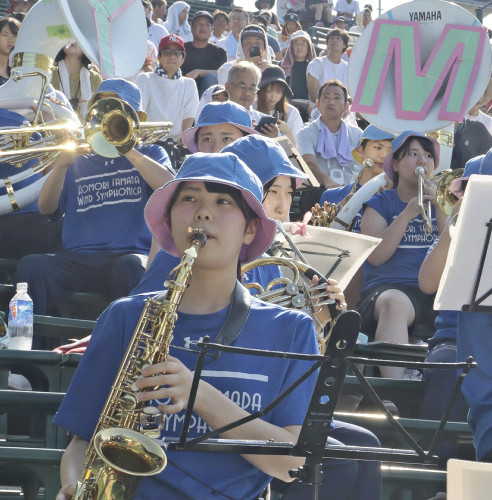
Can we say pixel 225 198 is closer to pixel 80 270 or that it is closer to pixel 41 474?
pixel 41 474

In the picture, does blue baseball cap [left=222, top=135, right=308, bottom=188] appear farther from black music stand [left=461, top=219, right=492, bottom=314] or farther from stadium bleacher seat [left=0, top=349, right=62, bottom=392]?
black music stand [left=461, top=219, right=492, bottom=314]

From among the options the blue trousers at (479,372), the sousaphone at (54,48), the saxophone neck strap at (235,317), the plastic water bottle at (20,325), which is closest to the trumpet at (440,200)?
the sousaphone at (54,48)

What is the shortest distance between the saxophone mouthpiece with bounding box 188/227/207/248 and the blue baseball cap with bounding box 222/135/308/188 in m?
1.75

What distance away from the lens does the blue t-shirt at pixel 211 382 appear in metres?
2.78

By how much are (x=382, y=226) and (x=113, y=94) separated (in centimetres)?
180

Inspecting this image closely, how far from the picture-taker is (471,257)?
11.3 feet

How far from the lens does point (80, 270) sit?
5762 mm

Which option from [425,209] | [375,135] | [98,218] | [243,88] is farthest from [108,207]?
[243,88]

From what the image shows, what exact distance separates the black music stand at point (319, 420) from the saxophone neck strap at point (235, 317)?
36cm

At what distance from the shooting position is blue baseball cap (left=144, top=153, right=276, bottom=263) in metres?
3.01

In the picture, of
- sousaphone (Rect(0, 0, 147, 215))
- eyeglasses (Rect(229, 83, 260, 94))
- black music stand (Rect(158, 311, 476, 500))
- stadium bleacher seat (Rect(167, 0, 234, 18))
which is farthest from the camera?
stadium bleacher seat (Rect(167, 0, 234, 18))

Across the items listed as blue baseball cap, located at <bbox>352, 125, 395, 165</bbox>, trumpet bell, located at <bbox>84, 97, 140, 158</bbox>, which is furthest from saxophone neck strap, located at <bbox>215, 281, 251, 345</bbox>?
blue baseball cap, located at <bbox>352, 125, 395, 165</bbox>

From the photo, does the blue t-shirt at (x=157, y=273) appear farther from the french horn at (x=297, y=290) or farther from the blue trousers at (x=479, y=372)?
the blue trousers at (x=479, y=372)

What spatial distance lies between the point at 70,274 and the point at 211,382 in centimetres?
302
